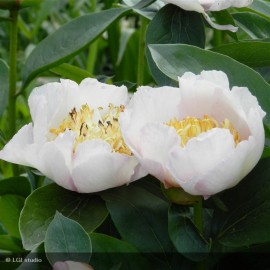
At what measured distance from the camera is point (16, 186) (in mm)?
616

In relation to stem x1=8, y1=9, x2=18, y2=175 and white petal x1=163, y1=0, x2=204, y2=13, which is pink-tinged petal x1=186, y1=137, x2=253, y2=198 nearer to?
white petal x1=163, y1=0, x2=204, y2=13

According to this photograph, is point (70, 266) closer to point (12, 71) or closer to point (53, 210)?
point (53, 210)

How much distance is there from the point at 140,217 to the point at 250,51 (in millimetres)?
179

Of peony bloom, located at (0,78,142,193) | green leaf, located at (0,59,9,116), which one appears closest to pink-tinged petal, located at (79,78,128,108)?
peony bloom, located at (0,78,142,193)

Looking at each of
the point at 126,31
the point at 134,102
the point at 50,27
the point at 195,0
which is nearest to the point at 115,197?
the point at 134,102

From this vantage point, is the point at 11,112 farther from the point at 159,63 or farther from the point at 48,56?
the point at 159,63

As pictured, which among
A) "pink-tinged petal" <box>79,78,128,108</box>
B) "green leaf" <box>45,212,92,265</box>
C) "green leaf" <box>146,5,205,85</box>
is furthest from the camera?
"green leaf" <box>146,5,205,85</box>

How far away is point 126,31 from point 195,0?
838mm

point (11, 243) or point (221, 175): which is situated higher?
point (221, 175)

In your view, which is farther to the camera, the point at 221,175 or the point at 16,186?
the point at 16,186

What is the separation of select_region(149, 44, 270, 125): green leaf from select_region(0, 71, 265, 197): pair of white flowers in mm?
38

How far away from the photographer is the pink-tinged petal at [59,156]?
452 mm

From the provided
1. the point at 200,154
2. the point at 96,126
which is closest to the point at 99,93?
the point at 96,126

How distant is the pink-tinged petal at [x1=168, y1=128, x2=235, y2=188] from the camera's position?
1.33 ft
